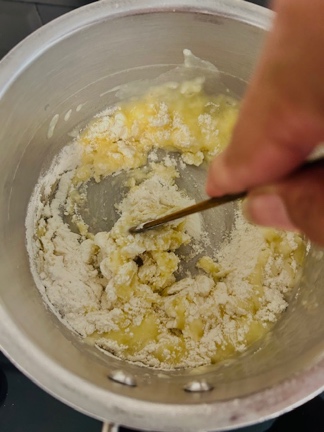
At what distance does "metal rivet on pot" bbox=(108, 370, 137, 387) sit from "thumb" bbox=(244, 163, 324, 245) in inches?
16.4

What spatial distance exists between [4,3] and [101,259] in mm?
689

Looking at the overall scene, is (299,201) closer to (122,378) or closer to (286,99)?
(286,99)

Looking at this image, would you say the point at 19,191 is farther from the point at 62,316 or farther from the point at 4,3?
the point at 4,3

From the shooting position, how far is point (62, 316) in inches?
40.4

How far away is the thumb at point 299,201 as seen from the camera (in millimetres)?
529

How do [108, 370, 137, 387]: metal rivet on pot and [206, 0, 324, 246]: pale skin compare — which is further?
[108, 370, 137, 387]: metal rivet on pot

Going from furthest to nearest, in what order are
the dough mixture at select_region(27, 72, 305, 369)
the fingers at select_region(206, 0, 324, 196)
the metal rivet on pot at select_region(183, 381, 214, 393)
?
the dough mixture at select_region(27, 72, 305, 369), the metal rivet on pot at select_region(183, 381, 214, 393), the fingers at select_region(206, 0, 324, 196)

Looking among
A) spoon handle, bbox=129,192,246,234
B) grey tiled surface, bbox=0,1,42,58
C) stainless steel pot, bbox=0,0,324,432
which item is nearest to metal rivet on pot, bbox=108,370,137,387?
stainless steel pot, bbox=0,0,324,432

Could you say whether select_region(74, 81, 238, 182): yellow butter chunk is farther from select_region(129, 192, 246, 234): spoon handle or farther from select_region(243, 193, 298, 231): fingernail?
select_region(243, 193, 298, 231): fingernail

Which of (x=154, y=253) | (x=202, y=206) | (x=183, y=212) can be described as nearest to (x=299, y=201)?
(x=202, y=206)

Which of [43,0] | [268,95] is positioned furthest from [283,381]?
[43,0]

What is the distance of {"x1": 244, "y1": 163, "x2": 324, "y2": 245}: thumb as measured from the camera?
1.74 feet

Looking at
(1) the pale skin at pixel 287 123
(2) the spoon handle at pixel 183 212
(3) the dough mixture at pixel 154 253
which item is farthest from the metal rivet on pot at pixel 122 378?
(1) the pale skin at pixel 287 123

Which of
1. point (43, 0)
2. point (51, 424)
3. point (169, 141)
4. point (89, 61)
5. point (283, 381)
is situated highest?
point (43, 0)
